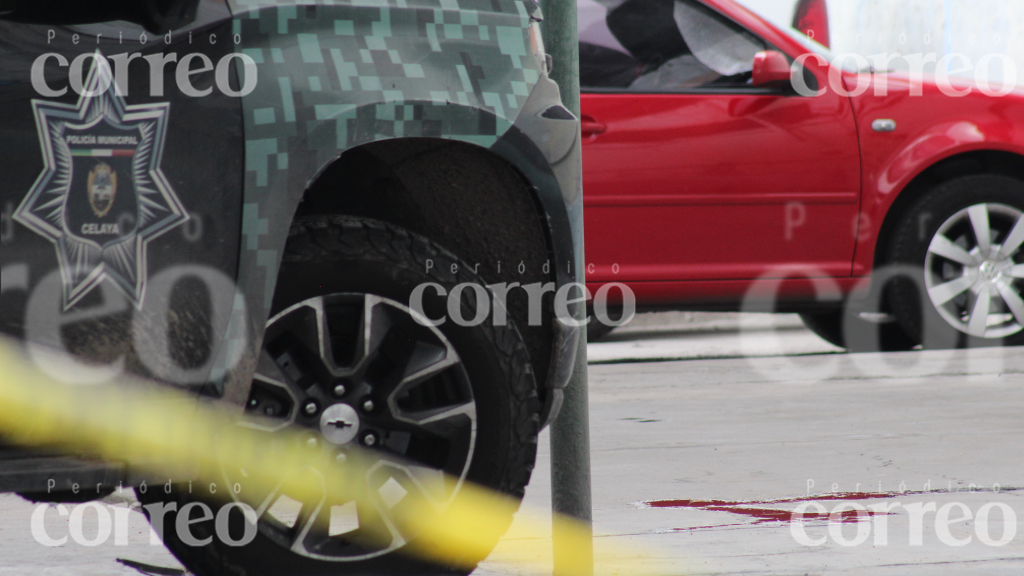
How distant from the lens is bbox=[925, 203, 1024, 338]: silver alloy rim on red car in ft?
21.3

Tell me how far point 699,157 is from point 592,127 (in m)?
0.55

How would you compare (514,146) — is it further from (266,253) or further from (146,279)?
(146,279)

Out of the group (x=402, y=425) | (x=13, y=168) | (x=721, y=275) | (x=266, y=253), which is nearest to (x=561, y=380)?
(x=402, y=425)

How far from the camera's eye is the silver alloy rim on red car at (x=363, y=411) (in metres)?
2.72

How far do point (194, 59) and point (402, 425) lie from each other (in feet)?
2.86

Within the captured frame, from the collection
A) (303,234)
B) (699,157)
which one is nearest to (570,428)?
(303,234)

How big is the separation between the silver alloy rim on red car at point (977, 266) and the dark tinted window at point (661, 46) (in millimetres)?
1329

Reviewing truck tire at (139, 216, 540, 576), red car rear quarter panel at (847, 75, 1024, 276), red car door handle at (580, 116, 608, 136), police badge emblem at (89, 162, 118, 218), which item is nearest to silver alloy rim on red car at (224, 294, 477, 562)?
truck tire at (139, 216, 540, 576)

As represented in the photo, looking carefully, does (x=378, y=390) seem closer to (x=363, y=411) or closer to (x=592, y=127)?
(x=363, y=411)

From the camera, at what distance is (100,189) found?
2504mm

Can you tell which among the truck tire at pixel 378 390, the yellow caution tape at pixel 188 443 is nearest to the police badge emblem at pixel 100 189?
the yellow caution tape at pixel 188 443

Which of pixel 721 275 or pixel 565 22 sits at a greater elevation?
pixel 565 22

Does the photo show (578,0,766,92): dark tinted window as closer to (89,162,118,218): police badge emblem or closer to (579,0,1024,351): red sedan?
(579,0,1024,351): red sedan

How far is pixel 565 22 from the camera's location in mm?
3018
